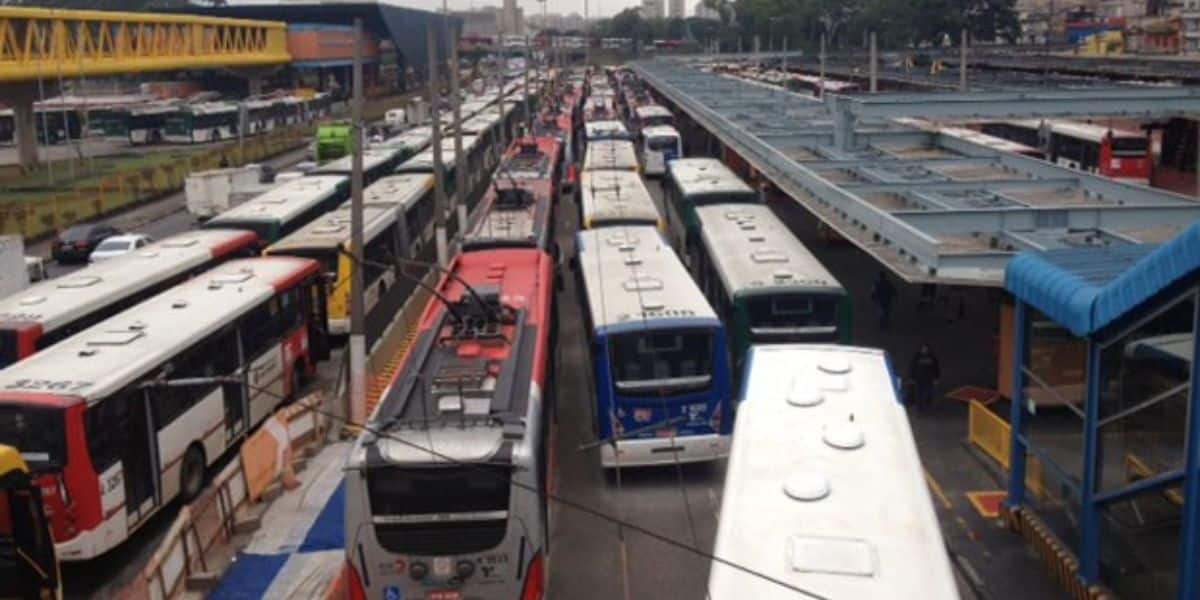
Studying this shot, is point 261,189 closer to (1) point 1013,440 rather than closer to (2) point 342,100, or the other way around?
(1) point 1013,440

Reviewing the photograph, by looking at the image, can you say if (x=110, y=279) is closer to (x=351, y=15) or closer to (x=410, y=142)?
(x=410, y=142)

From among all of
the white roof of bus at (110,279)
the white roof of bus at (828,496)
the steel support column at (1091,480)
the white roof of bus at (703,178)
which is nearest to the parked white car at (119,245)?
the white roof of bus at (110,279)

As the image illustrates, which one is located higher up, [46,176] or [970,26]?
[970,26]

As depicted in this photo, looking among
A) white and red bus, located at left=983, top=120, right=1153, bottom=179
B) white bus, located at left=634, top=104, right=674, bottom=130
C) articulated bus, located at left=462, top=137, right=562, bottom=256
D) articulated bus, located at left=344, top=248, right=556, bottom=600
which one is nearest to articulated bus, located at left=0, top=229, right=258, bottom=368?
articulated bus, located at left=462, top=137, right=562, bottom=256

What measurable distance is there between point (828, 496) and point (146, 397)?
7894 millimetres

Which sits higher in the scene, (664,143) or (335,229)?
(664,143)

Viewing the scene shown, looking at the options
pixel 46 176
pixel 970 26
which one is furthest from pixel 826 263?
pixel 970 26

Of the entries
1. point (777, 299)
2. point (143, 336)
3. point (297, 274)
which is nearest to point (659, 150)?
point (297, 274)

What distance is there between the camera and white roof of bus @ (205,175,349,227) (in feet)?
79.6

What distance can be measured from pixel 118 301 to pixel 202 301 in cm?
187

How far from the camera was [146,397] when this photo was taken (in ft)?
42.5

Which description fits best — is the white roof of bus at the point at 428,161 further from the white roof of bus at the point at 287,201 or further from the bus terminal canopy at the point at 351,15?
the bus terminal canopy at the point at 351,15

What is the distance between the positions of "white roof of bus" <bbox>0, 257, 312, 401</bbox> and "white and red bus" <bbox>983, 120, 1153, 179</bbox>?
2076 cm

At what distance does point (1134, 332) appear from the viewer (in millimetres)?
10125
